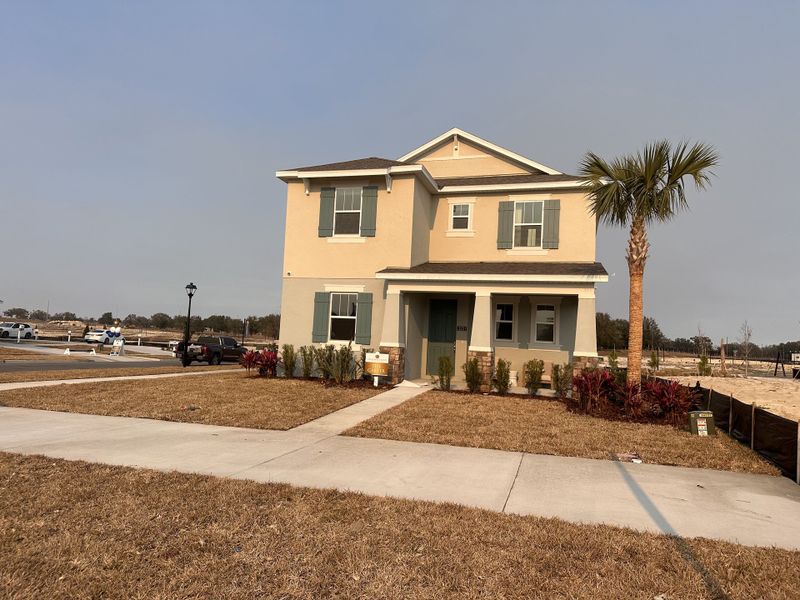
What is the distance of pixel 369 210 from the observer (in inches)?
634

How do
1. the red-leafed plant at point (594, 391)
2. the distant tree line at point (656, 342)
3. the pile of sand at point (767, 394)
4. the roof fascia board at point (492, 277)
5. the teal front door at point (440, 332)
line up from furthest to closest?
the distant tree line at point (656, 342), the teal front door at point (440, 332), the roof fascia board at point (492, 277), the pile of sand at point (767, 394), the red-leafed plant at point (594, 391)

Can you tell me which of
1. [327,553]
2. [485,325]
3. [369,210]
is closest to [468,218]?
[369,210]

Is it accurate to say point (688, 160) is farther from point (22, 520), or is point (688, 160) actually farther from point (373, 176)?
point (22, 520)

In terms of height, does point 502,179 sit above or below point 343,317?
above

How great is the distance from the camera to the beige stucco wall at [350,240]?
1569 cm

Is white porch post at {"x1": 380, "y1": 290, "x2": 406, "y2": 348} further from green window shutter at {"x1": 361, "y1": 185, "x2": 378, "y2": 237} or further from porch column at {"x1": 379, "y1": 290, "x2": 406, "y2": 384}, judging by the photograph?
green window shutter at {"x1": 361, "y1": 185, "x2": 378, "y2": 237}

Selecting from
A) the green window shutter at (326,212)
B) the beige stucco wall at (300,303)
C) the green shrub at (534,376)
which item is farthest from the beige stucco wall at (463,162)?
the green shrub at (534,376)

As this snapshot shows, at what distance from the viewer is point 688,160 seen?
10.9 m

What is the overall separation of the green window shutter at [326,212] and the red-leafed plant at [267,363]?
4.33m

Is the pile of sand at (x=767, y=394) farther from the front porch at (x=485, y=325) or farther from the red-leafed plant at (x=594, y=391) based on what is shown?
the front porch at (x=485, y=325)

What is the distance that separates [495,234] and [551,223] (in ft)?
6.04

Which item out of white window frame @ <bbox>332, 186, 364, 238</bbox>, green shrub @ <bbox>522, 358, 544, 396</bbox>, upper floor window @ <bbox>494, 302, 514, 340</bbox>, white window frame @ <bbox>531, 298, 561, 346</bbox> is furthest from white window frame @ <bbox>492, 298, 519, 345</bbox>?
white window frame @ <bbox>332, 186, 364, 238</bbox>

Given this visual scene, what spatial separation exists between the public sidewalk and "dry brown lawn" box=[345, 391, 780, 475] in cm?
42

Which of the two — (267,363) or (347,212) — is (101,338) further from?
(347,212)
